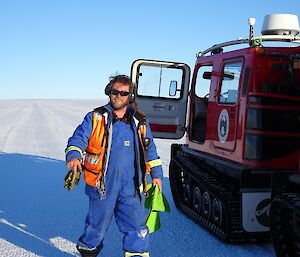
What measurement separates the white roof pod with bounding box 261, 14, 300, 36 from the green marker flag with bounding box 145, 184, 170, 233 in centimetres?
272

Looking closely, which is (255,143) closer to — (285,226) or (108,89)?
(285,226)

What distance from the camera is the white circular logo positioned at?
17.0 ft

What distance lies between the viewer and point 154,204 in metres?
4.04

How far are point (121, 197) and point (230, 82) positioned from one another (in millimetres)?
2154

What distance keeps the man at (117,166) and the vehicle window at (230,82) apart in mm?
1501

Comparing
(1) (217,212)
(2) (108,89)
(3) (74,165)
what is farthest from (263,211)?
(3) (74,165)

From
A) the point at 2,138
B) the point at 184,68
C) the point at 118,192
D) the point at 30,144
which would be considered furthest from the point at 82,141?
the point at 2,138

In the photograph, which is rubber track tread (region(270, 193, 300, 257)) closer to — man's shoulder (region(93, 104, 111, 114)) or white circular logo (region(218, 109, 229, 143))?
white circular logo (region(218, 109, 229, 143))

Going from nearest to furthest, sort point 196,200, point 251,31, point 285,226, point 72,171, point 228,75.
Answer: point 72,171, point 285,226, point 251,31, point 228,75, point 196,200

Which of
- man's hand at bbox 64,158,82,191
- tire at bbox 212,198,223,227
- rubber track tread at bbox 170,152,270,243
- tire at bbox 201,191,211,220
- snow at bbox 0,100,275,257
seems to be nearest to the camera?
man's hand at bbox 64,158,82,191

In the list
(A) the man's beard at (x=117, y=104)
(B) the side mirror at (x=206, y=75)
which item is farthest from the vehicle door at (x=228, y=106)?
(A) the man's beard at (x=117, y=104)

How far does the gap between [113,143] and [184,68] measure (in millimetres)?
3554

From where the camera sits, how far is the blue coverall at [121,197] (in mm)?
3820

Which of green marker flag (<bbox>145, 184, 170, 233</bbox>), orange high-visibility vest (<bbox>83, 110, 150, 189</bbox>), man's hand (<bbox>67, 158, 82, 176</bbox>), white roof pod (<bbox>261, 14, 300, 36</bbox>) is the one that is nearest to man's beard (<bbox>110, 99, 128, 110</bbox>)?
orange high-visibility vest (<bbox>83, 110, 150, 189</bbox>)
